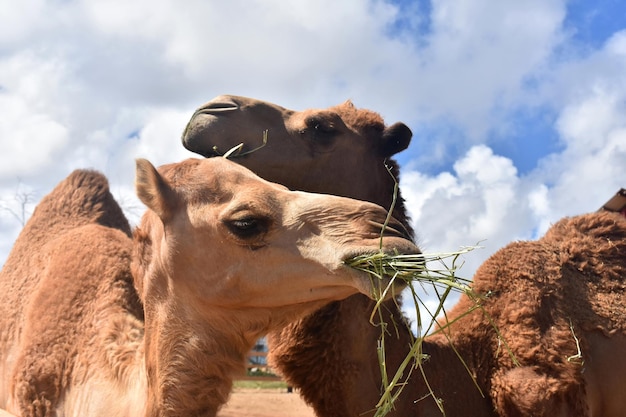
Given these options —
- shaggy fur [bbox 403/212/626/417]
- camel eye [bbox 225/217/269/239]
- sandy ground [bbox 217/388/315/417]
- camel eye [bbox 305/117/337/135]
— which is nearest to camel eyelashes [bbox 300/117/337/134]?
camel eye [bbox 305/117/337/135]

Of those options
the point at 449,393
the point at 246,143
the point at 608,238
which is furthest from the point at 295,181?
the point at 608,238

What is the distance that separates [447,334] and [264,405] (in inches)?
388

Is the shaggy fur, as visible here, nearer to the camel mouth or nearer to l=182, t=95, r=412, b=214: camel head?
l=182, t=95, r=412, b=214: camel head

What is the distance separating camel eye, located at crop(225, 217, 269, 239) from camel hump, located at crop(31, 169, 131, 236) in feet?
8.54

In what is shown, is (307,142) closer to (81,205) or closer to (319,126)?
(319,126)

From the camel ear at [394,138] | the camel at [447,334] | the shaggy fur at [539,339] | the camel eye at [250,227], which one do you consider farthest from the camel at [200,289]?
the camel ear at [394,138]

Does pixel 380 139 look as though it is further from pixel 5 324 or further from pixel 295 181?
pixel 5 324

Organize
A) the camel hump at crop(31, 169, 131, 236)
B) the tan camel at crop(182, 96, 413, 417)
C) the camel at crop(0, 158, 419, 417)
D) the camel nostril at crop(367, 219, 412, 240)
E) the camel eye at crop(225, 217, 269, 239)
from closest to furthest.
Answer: the camel nostril at crop(367, 219, 412, 240) → the camel at crop(0, 158, 419, 417) → the camel eye at crop(225, 217, 269, 239) → the tan camel at crop(182, 96, 413, 417) → the camel hump at crop(31, 169, 131, 236)

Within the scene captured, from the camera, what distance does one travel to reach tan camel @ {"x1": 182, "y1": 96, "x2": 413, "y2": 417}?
4.18m

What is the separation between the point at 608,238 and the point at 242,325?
3.30 meters

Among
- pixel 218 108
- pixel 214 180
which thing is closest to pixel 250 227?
pixel 214 180

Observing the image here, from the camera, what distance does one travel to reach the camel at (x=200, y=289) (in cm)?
302

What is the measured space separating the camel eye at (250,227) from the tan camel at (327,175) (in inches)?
47.2

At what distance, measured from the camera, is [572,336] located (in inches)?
181
